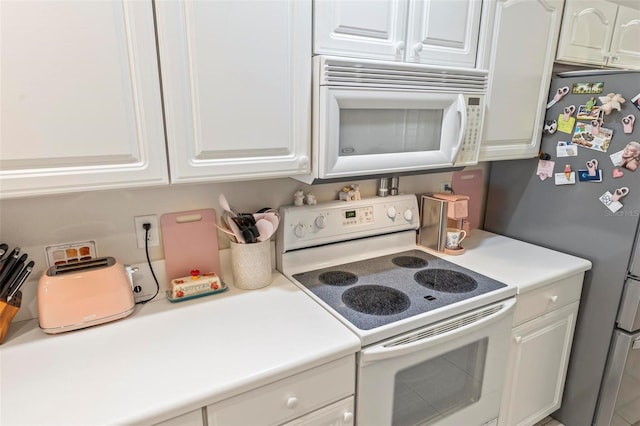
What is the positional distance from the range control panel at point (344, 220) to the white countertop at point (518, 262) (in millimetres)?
268

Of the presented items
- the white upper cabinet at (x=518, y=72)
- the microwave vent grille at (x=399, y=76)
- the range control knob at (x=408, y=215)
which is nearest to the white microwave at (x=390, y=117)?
the microwave vent grille at (x=399, y=76)

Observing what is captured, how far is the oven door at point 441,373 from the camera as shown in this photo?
3.83 ft

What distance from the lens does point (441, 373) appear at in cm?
135

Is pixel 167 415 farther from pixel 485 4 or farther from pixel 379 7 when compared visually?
pixel 485 4

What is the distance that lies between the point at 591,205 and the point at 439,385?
3.49 ft

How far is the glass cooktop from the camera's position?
1.26m

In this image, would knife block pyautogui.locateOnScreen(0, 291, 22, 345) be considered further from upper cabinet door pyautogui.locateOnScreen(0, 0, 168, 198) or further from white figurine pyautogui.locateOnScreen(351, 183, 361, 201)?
white figurine pyautogui.locateOnScreen(351, 183, 361, 201)

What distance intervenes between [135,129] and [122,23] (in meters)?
0.25

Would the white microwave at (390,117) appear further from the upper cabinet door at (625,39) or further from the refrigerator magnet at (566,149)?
the upper cabinet door at (625,39)

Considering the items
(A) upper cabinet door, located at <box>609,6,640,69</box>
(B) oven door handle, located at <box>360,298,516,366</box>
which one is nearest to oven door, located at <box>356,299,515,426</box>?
(B) oven door handle, located at <box>360,298,516,366</box>

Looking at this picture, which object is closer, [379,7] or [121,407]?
[121,407]

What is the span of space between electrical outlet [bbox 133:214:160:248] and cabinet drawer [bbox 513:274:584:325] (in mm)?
1396

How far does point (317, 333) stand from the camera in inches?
44.6

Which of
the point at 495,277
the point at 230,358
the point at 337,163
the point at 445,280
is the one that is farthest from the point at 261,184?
the point at 495,277
